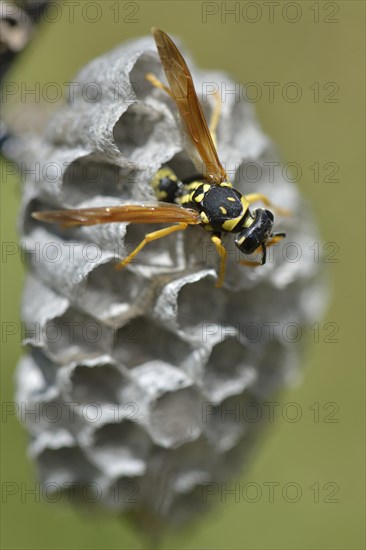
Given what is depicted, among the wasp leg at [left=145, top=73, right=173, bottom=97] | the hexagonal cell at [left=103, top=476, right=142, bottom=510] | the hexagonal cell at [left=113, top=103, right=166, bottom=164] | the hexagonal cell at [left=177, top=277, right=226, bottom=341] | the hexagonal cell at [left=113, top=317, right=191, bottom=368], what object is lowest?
the hexagonal cell at [left=103, top=476, right=142, bottom=510]

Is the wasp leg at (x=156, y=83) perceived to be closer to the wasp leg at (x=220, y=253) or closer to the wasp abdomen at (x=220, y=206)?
the wasp abdomen at (x=220, y=206)

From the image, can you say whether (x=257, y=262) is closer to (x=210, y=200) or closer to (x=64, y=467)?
(x=210, y=200)

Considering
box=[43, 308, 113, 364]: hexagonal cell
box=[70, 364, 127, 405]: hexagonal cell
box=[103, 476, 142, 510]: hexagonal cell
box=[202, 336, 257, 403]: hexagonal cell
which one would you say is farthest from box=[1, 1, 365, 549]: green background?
box=[43, 308, 113, 364]: hexagonal cell

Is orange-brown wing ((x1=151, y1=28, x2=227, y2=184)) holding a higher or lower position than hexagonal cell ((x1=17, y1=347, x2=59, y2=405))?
higher

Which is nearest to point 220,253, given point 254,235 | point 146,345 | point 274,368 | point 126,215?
point 254,235

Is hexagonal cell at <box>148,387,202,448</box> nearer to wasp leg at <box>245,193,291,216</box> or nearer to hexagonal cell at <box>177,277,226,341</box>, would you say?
hexagonal cell at <box>177,277,226,341</box>

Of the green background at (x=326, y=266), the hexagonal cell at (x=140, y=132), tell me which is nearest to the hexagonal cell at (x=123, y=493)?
the green background at (x=326, y=266)

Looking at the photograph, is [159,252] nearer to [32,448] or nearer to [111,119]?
[111,119]
